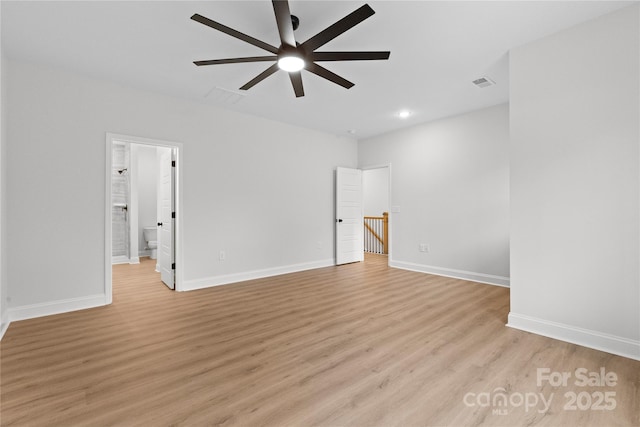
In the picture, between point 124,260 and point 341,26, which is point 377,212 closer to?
point 124,260

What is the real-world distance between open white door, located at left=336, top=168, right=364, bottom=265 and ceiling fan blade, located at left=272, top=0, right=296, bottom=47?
4.19 metres

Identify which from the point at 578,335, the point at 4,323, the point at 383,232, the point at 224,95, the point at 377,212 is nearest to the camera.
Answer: the point at 578,335

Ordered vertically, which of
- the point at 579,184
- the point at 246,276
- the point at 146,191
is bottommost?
the point at 246,276

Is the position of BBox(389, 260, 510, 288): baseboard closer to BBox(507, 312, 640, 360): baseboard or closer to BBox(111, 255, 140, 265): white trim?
BBox(507, 312, 640, 360): baseboard

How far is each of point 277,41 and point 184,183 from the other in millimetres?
2499

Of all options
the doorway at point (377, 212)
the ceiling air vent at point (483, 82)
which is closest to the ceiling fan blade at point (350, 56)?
the ceiling air vent at point (483, 82)

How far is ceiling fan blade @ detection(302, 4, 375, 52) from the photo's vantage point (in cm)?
178

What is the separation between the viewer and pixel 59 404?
178cm

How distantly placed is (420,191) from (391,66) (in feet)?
9.37

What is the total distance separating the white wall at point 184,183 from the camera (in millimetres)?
3246

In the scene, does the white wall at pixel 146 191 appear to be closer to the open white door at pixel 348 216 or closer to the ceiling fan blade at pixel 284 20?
the open white door at pixel 348 216

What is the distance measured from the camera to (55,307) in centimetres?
337

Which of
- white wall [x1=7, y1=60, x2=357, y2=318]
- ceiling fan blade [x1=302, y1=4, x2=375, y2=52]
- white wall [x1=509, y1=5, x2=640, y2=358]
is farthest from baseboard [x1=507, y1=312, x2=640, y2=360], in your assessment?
white wall [x1=7, y1=60, x2=357, y2=318]

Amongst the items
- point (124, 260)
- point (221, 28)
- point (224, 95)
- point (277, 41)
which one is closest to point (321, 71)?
point (277, 41)
